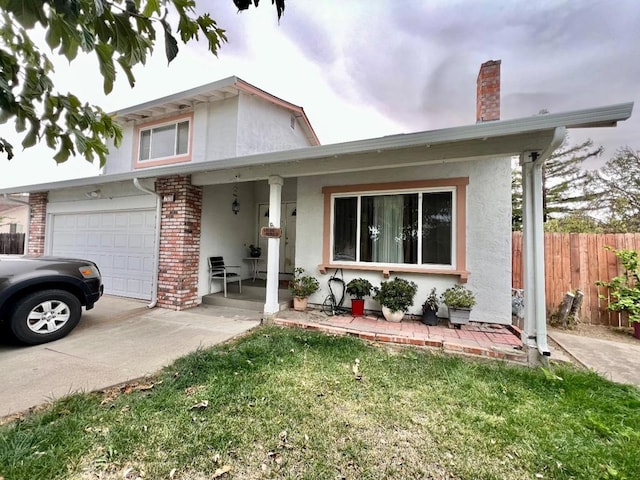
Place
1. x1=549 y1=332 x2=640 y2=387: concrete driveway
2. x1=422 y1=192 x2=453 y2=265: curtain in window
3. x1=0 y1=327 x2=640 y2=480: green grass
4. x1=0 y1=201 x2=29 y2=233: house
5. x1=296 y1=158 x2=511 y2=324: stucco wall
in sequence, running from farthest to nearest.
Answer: x1=0 y1=201 x2=29 y2=233: house < x1=422 y1=192 x2=453 y2=265: curtain in window < x1=296 y1=158 x2=511 y2=324: stucco wall < x1=549 y1=332 x2=640 y2=387: concrete driveway < x1=0 y1=327 x2=640 y2=480: green grass

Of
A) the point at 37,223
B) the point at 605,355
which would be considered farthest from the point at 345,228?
the point at 37,223

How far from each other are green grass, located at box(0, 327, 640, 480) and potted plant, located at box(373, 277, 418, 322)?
148 cm

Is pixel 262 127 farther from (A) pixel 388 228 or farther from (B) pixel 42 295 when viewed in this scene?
(B) pixel 42 295

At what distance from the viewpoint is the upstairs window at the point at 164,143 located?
8039mm

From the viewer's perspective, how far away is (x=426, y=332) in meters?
4.32

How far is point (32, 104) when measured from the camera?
1618 mm

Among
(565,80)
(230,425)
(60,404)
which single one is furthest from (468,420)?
(565,80)

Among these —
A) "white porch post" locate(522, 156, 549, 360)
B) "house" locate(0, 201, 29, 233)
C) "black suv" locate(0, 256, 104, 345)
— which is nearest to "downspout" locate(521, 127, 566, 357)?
"white porch post" locate(522, 156, 549, 360)

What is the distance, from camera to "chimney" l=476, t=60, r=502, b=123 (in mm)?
5289

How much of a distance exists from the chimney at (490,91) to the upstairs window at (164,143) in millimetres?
7222

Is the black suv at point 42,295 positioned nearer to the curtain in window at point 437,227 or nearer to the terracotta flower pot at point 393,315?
the terracotta flower pot at point 393,315

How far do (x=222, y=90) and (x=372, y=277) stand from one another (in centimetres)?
610

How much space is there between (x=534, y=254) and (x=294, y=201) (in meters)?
5.40

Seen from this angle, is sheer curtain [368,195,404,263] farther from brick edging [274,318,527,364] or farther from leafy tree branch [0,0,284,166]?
leafy tree branch [0,0,284,166]
